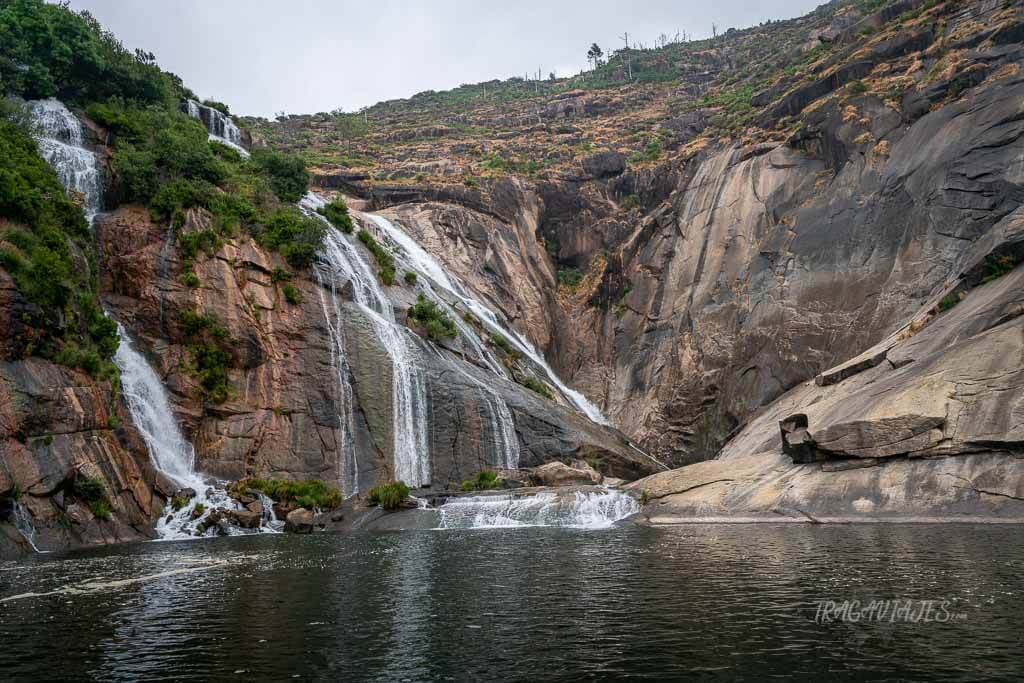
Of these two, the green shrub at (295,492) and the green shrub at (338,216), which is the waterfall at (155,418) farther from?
the green shrub at (338,216)

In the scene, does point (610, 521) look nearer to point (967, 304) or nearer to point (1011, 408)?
point (1011, 408)

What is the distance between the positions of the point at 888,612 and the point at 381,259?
3922 centimetres

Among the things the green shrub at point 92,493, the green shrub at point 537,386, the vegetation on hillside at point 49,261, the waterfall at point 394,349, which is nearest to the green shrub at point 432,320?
the waterfall at point 394,349

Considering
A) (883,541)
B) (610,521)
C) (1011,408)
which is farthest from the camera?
(610,521)

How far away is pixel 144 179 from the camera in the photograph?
38375 mm

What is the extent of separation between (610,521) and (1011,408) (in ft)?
44.9

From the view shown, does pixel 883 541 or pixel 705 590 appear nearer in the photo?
pixel 705 590

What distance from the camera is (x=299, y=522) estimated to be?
93.9 ft

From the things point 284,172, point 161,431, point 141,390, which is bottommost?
point 161,431

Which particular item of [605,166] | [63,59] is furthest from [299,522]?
[605,166]

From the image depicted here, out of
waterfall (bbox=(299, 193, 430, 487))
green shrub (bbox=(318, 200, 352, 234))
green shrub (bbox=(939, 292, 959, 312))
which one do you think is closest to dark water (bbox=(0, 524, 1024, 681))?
green shrub (bbox=(939, 292, 959, 312))

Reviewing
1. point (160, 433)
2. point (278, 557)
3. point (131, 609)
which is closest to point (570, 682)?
point (131, 609)

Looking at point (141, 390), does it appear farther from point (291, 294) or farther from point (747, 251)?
point (747, 251)

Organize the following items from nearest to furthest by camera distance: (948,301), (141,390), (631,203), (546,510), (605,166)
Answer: (546,510)
(948,301)
(141,390)
(631,203)
(605,166)
